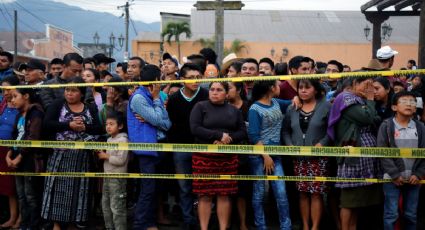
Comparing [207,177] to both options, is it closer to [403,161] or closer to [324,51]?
[403,161]

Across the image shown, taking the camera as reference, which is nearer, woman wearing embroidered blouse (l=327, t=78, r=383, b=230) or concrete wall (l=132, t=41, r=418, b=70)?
woman wearing embroidered blouse (l=327, t=78, r=383, b=230)

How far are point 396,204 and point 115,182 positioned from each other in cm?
294

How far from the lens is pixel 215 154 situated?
4816 mm

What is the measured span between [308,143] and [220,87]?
3.64 ft

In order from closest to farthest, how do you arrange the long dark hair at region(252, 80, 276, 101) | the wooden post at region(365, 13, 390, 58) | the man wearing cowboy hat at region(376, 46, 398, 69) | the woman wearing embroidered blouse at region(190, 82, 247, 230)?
1. the woman wearing embroidered blouse at region(190, 82, 247, 230)
2. the long dark hair at region(252, 80, 276, 101)
3. the man wearing cowboy hat at region(376, 46, 398, 69)
4. the wooden post at region(365, 13, 390, 58)

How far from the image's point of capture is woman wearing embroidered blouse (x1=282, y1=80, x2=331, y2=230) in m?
4.84

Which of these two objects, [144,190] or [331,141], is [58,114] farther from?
[331,141]

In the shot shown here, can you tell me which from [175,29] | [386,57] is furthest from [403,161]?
[175,29]

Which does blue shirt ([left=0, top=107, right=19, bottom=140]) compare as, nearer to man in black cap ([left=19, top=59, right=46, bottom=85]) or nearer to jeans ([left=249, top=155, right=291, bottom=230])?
man in black cap ([left=19, top=59, right=46, bottom=85])

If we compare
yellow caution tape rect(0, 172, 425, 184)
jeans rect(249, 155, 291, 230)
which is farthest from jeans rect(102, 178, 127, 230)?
jeans rect(249, 155, 291, 230)

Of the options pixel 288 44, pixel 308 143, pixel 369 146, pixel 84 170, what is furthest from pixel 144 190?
pixel 288 44

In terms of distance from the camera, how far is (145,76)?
516cm

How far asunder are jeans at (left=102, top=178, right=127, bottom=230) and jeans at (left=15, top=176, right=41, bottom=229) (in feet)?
2.82

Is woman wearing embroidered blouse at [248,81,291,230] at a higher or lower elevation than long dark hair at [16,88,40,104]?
lower
